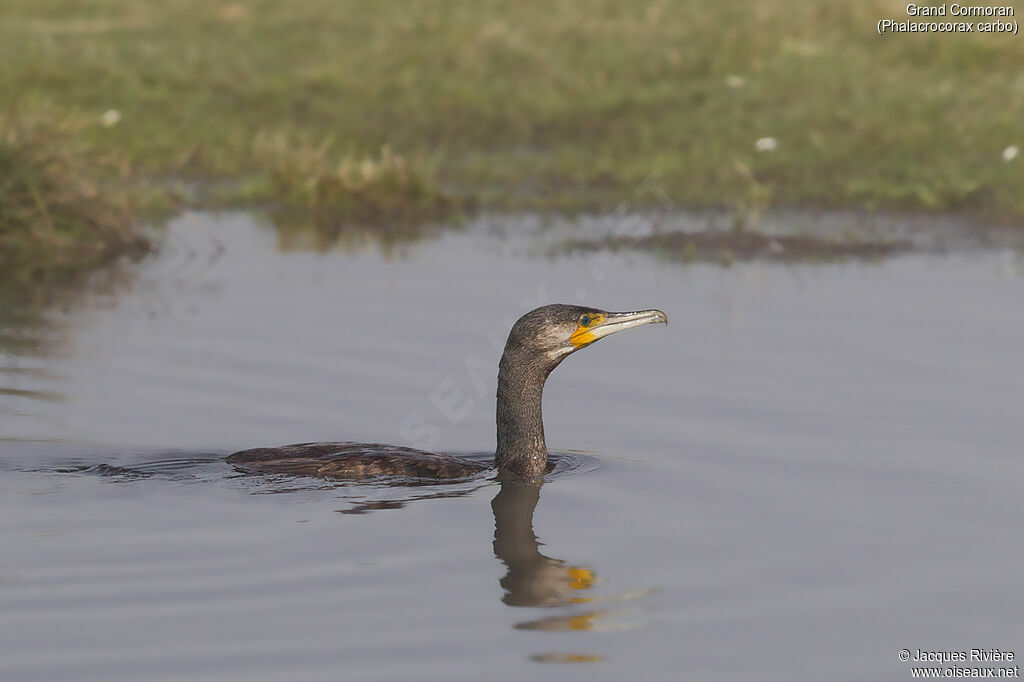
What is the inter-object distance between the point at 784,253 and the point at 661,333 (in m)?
4.71

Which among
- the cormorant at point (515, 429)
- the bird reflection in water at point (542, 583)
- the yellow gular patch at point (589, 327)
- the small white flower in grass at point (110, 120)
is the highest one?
the small white flower in grass at point (110, 120)

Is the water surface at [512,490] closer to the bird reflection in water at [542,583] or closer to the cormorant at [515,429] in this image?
the bird reflection in water at [542,583]

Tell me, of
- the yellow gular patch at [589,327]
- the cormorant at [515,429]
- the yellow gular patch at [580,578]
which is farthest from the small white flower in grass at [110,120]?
the yellow gular patch at [580,578]

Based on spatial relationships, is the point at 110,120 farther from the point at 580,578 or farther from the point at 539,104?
the point at 580,578

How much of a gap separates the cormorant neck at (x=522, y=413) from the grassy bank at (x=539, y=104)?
10709 millimetres

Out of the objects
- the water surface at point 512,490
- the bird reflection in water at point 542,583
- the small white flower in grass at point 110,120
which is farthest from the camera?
the small white flower in grass at point 110,120

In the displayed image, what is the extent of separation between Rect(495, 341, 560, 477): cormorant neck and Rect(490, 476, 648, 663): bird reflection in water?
1.82ft

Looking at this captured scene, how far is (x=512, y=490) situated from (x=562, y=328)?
0.95 meters

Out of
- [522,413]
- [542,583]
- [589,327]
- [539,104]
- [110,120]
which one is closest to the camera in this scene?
[542,583]

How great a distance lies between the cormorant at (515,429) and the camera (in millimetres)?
9609

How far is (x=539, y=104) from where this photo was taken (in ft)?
82.0

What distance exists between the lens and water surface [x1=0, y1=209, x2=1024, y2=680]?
22.8 ft

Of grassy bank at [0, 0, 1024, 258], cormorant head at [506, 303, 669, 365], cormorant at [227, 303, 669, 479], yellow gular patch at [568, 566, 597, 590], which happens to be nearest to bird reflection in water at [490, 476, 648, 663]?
yellow gular patch at [568, 566, 597, 590]

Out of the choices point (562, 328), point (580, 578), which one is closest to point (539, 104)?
point (562, 328)
